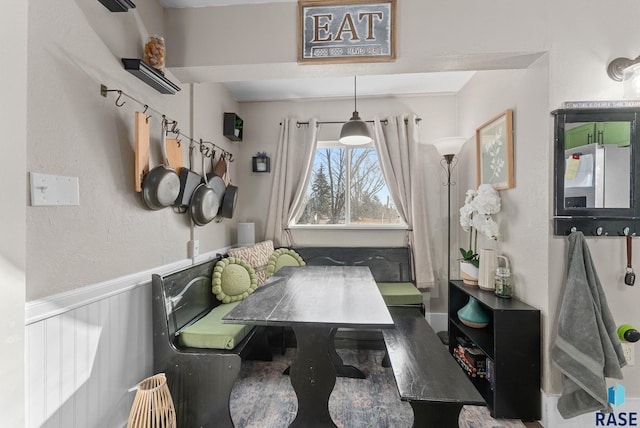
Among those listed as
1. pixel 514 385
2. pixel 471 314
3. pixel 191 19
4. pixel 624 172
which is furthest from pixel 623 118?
pixel 191 19

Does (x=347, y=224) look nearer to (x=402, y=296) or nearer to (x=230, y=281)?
(x=402, y=296)

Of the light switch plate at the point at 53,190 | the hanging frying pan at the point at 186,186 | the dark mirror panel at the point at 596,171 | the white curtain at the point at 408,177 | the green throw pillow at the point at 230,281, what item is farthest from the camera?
the white curtain at the point at 408,177

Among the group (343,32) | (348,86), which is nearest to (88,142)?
(343,32)

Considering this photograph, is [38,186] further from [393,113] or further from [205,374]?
[393,113]

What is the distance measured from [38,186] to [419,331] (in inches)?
89.0

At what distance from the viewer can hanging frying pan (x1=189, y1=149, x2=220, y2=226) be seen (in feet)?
7.14

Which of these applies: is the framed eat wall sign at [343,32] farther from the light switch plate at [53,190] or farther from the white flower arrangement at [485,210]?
the light switch plate at [53,190]

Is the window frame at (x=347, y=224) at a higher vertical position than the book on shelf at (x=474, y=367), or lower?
higher

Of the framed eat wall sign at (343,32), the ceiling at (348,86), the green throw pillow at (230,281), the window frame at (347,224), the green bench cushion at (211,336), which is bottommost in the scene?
the green bench cushion at (211,336)

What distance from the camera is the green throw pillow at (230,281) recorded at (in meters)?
2.32

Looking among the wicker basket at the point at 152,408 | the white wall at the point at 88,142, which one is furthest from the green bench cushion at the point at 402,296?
the white wall at the point at 88,142

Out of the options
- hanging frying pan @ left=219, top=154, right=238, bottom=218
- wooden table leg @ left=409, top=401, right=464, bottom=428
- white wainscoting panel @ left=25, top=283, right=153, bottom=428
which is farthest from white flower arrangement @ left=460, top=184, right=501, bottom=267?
white wainscoting panel @ left=25, top=283, right=153, bottom=428

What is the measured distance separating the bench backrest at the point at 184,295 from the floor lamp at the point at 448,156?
89.3 inches

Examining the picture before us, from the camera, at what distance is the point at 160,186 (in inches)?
66.6
